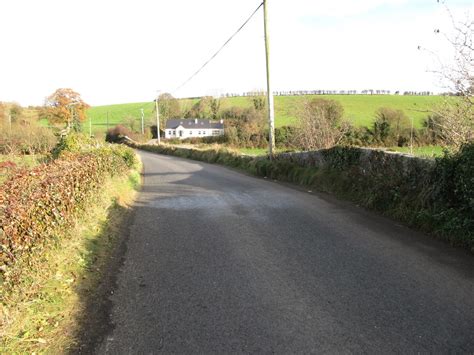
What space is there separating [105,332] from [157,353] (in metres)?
0.74

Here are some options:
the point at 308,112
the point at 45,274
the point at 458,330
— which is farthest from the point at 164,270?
the point at 308,112

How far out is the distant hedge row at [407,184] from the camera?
6.75 meters

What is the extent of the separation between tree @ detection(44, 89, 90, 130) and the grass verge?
7119 cm

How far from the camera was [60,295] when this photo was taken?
471 cm

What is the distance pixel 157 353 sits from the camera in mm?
3574

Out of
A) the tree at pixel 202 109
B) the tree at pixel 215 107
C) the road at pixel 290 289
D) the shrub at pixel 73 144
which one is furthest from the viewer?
the tree at pixel 202 109

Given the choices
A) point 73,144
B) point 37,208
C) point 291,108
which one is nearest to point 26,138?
point 73,144

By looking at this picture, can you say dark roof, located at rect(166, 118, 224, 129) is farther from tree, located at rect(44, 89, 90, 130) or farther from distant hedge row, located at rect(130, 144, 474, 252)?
distant hedge row, located at rect(130, 144, 474, 252)

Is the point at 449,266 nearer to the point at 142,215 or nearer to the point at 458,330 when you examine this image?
the point at 458,330

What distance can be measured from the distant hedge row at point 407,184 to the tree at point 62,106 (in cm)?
6748

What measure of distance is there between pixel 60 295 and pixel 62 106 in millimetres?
79011

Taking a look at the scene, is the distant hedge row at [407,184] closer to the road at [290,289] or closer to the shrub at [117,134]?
the road at [290,289]

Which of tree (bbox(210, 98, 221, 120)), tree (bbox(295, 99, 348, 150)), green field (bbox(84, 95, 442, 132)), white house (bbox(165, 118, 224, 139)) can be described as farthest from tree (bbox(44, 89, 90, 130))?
tree (bbox(295, 99, 348, 150))

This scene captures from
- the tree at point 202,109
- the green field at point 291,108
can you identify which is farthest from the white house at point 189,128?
the green field at point 291,108
